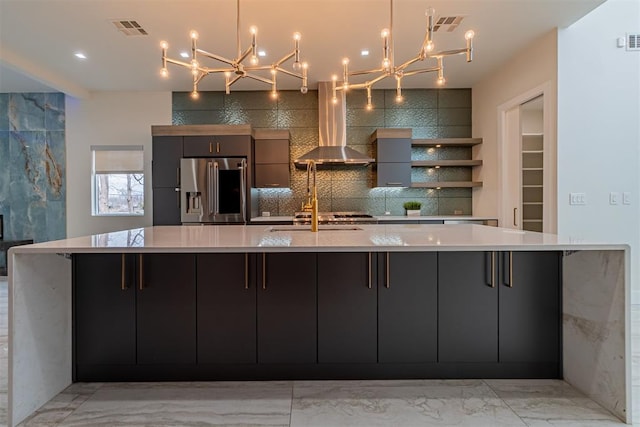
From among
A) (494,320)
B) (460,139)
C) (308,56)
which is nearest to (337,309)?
(494,320)

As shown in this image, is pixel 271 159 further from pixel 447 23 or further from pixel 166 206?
pixel 447 23

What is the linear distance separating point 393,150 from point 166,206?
3.31 m

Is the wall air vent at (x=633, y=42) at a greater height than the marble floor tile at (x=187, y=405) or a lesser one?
greater

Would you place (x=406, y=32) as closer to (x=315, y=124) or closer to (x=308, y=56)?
(x=308, y=56)

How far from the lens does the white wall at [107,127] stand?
18.2 feet

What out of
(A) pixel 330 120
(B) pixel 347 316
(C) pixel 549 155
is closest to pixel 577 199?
(C) pixel 549 155

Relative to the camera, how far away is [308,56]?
428 centimetres

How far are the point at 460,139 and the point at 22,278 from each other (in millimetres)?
5171

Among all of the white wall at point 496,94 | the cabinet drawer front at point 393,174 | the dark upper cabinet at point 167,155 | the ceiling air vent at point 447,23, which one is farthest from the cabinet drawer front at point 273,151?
the white wall at point 496,94

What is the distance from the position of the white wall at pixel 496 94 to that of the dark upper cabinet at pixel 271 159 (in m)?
2.85

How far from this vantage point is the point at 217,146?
498 cm

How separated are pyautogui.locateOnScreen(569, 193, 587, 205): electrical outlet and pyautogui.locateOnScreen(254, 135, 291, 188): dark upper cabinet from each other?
337cm

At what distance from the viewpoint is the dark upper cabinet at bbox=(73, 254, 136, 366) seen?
2182 millimetres

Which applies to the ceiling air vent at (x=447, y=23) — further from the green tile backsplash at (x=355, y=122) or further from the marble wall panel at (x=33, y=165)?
the marble wall panel at (x=33, y=165)
